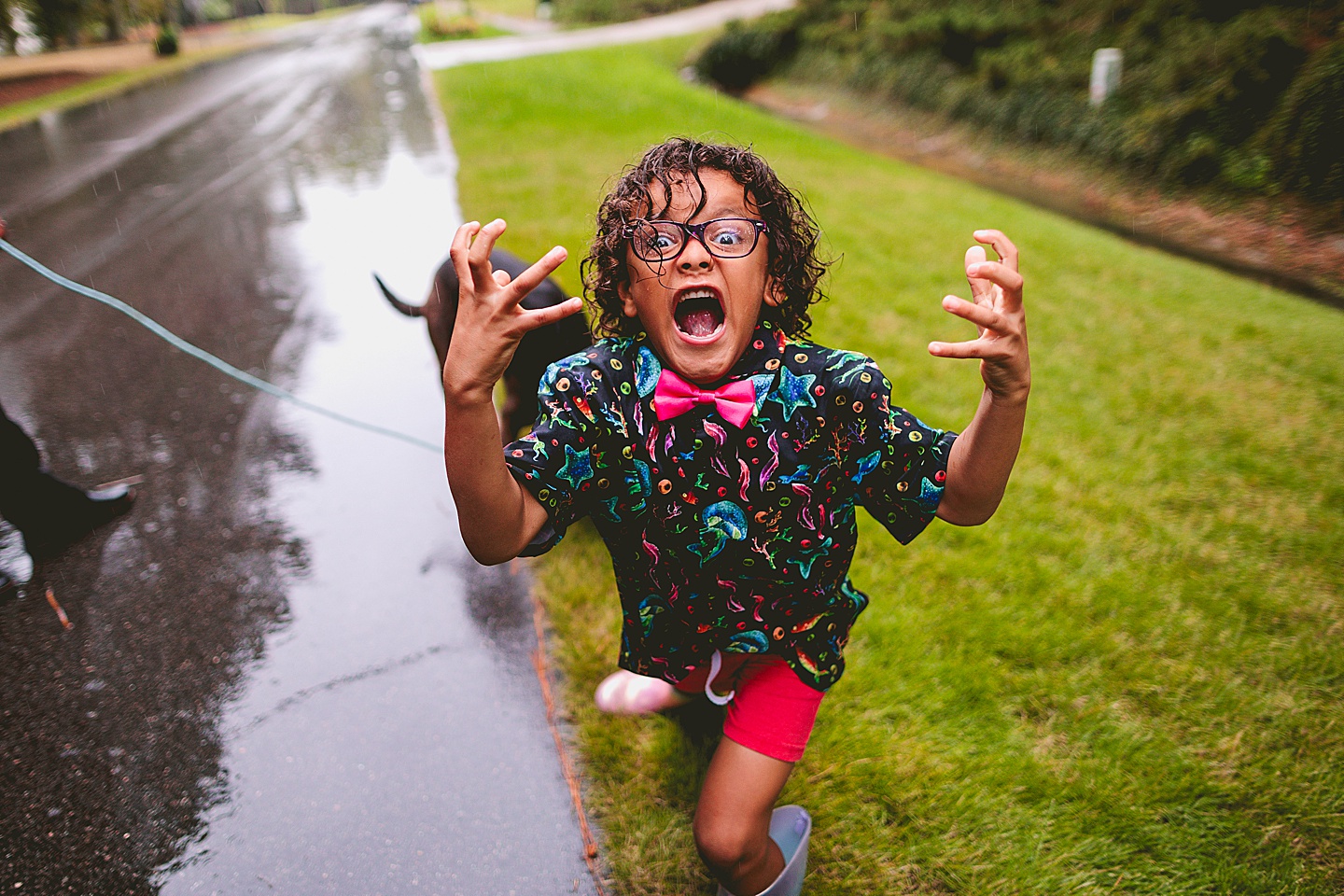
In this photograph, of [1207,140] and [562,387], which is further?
[1207,140]

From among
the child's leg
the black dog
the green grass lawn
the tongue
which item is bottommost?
the green grass lawn

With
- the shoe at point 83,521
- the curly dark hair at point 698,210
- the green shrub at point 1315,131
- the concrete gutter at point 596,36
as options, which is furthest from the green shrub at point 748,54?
the curly dark hair at point 698,210

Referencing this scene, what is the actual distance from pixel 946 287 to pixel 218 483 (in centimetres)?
516

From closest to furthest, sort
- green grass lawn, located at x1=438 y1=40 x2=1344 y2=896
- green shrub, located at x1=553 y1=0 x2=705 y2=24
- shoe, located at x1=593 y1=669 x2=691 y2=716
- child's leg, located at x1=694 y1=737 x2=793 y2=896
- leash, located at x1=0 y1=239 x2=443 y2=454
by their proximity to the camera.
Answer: child's leg, located at x1=694 y1=737 x2=793 y2=896 → green grass lawn, located at x1=438 y1=40 x2=1344 y2=896 → shoe, located at x1=593 y1=669 x2=691 y2=716 → leash, located at x1=0 y1=239 x2=443 y2=454 → green shrub, located at x1=553 y1=0 x2=705 y2=24

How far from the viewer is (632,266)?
1710mm

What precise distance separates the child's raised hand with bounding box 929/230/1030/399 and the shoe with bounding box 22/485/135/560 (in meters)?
3.64

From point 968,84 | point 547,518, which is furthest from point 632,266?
point 968,84

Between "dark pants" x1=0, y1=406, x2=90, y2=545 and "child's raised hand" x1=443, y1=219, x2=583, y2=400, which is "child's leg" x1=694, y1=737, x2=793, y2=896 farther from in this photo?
"dark pants" x1=0, y1=406, x2=90, y2=545

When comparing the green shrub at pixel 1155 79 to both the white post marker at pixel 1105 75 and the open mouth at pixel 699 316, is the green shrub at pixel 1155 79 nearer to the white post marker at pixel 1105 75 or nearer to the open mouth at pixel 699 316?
the white post marker at pixel 1105 75

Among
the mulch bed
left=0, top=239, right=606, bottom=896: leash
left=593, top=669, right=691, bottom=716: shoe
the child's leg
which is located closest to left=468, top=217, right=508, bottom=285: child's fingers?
the child's leg

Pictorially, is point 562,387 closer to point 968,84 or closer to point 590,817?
point 590,817

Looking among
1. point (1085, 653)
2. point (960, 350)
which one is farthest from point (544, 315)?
point (1085, 653)

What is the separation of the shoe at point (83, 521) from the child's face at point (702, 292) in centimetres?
301

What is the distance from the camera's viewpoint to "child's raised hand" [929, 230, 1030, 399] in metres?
1.34
